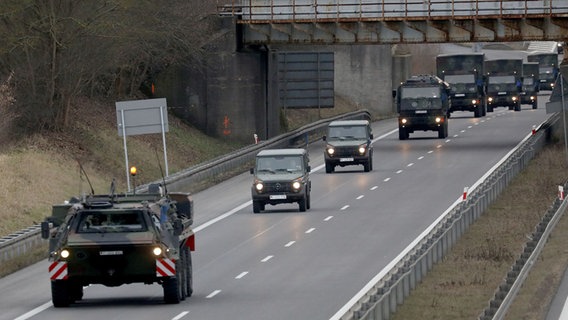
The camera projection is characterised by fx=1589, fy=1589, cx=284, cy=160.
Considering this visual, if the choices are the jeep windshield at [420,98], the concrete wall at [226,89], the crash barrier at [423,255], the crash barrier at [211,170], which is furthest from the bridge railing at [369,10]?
the crash barrier at [423,255]

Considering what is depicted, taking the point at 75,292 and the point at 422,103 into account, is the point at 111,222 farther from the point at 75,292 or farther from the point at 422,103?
the point at 422,103

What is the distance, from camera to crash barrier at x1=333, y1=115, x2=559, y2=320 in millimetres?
24875

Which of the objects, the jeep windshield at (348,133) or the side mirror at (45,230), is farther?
the jeep windshield at (348,133)

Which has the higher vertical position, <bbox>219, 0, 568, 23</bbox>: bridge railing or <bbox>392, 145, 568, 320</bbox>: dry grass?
<bbox>219, 0, 568, 23</bbox>: bridge railing

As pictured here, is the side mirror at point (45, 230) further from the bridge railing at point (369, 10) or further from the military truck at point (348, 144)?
the bridge railing at point (369, 10)

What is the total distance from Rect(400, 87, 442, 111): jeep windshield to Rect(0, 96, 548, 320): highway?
394cm

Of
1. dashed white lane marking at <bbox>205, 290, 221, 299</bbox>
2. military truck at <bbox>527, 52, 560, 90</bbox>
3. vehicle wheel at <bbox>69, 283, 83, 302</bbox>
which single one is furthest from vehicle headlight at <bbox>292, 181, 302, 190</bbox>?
military truck at <bbox>527, 52, 560, 90</bbox>

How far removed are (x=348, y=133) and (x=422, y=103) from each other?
1584cm

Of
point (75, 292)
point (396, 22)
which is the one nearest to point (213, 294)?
point (75, 292)

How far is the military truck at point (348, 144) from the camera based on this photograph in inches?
2304

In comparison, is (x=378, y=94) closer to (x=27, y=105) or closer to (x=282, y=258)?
(x=27, y=105)

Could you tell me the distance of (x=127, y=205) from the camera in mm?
28094

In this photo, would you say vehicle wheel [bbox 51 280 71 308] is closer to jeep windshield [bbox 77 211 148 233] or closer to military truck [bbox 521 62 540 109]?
jeep windshield [bbox 77 211 148 233]

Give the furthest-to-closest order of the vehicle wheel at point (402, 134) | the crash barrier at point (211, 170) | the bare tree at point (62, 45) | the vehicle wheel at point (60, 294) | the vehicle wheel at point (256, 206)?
the vehicle wheel at point (402, 134) < the bare tree at point (62, 45) < the vehicle wheel at point (256, 206) < the crash barrier at point (211, 170) < the vehicle wheel at point (60, 294)
